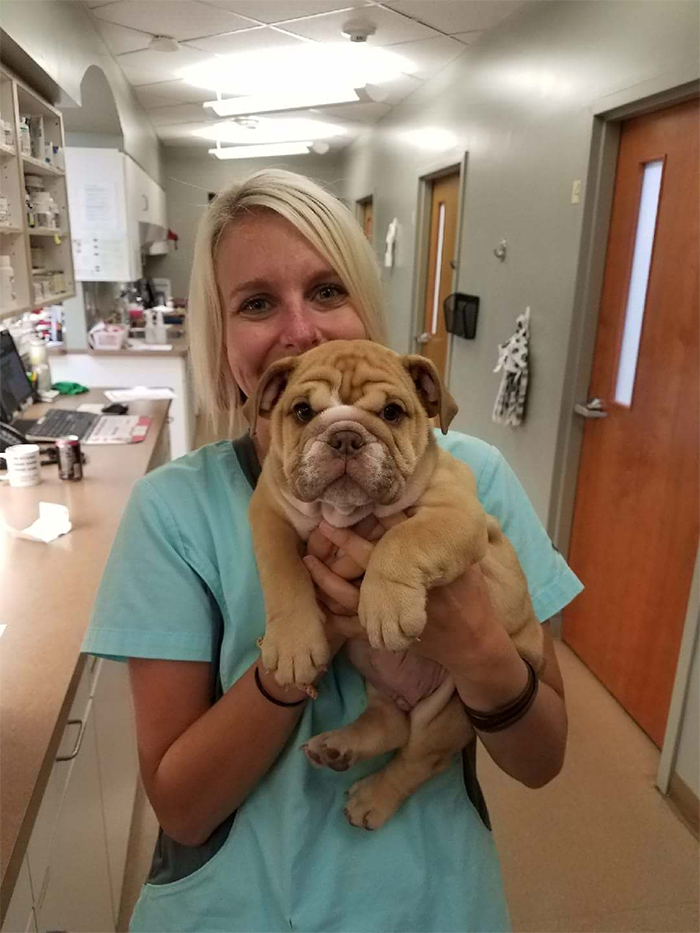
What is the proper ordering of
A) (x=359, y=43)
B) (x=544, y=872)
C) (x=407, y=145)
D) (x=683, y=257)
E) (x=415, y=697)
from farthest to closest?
1. (x=407, y=145)
2. (x=359, y=43)
3. (x=683, y=257)
4. (x=544, y=872)
5. (x=415, y=697)

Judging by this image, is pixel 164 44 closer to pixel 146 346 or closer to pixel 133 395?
pixel 146 346

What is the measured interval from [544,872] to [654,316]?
6.30 feet

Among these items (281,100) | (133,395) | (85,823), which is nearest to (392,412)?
(85,823)

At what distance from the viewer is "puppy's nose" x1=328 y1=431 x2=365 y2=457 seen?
2.94 feet

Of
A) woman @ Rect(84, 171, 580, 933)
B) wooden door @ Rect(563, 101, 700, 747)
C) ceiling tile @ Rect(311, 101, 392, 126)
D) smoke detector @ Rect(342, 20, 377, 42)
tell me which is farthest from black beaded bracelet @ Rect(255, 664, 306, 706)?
ceiling tile @ Rect(311, 101, 392, 126)

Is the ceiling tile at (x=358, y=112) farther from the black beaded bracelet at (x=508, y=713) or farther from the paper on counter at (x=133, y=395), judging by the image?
the black beaded bracelet at (x=508, y=713)

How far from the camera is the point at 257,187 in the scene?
1143mm

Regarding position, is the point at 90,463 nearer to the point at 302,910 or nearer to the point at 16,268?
the point at 16,268

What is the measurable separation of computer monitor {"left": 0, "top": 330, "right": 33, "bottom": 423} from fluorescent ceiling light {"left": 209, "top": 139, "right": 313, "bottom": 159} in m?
6.02

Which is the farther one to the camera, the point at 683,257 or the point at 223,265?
the point at 683,257

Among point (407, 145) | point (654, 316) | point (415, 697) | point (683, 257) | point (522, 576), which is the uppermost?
point (407, 145)

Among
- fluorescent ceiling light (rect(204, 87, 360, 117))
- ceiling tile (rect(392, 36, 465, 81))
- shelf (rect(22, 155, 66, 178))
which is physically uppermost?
ceiling tile (rect(392, 36, 465, 81))

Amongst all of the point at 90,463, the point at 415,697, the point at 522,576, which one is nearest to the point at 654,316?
the point at 522,576

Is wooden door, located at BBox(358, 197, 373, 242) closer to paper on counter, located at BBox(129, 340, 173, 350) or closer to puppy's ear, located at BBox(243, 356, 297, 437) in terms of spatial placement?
paper on counter, located at BBox(129, 340, 173, 350)
